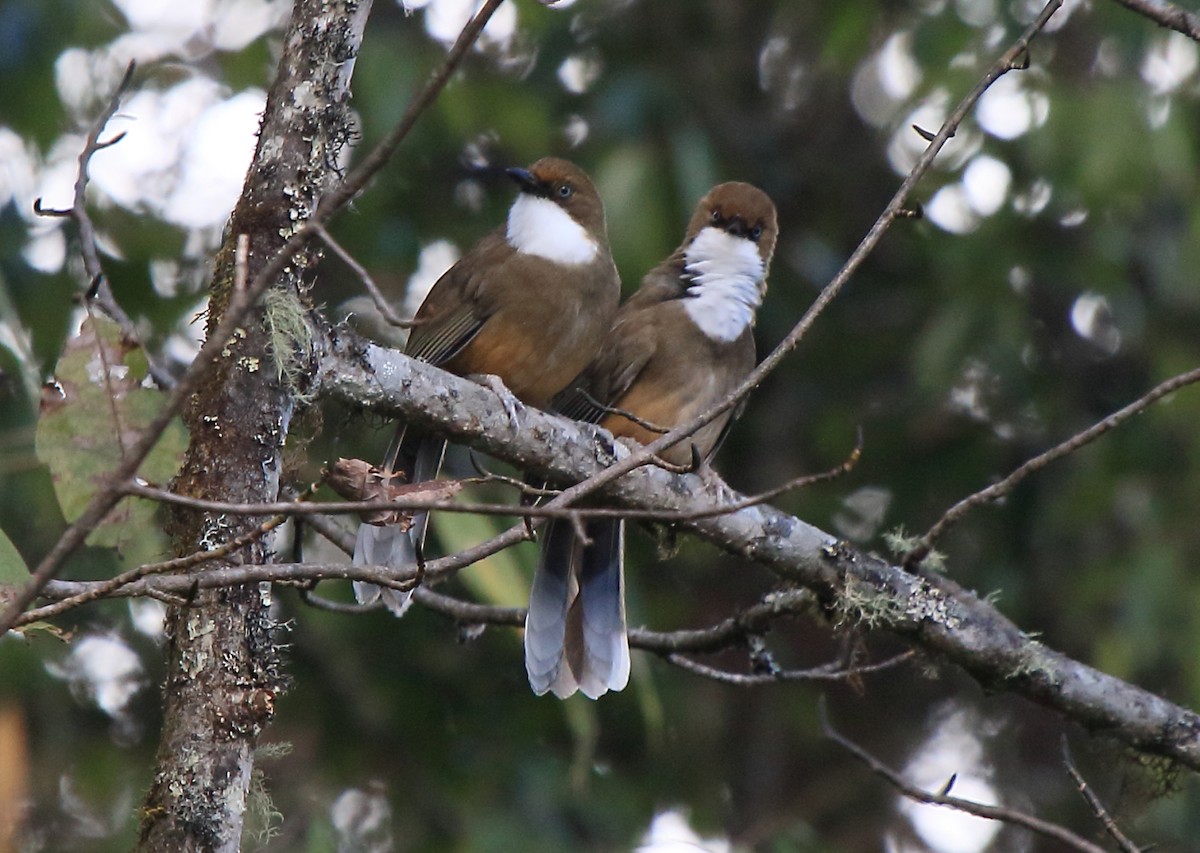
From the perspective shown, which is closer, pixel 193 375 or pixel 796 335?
pixel 193 375

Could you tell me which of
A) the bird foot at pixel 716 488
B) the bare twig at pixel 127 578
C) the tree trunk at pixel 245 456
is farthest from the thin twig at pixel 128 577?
the bird foot at pixel 716 488

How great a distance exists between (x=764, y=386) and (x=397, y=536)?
3.49 meters

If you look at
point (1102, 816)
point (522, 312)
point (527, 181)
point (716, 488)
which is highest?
point (527, 181)

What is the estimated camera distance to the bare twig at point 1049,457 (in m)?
2.55

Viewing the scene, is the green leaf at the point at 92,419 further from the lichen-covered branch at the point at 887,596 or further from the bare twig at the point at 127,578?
the lichen-covered branch at the point at 887,596

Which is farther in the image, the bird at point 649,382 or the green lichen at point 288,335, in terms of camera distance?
the bird at point 649,382

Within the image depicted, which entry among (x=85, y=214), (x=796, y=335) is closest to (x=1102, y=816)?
(x=796, y=335)

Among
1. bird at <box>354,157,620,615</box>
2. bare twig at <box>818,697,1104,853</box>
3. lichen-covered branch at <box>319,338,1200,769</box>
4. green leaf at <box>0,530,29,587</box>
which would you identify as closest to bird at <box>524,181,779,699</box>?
bird at <box>354,157,620,615</box>

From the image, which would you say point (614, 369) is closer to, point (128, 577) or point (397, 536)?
point (397, 536)

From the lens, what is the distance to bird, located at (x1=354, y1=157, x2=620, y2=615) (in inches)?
162

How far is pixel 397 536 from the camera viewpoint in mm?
3779

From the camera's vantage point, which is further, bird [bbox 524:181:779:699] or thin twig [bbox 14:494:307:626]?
bird [bbox 524:181:779:699]

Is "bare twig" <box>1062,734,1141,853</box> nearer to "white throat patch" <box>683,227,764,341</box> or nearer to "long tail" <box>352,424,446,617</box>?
"long tail" <box>352,424,446,617</box>

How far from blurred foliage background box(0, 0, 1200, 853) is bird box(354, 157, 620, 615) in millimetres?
518
